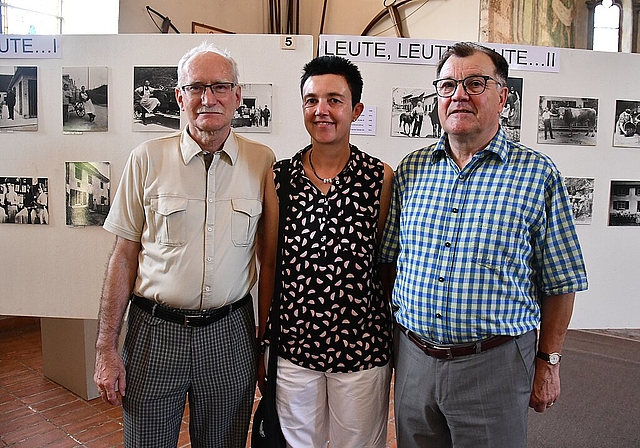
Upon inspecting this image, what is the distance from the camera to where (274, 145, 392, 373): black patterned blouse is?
1.86 m

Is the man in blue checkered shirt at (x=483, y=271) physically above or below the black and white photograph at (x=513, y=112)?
below

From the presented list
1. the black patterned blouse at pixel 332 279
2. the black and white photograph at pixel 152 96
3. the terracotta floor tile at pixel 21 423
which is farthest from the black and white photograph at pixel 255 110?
the terracotta floor tile at pixel 21 423

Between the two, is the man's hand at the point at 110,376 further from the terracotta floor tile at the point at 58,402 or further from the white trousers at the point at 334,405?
the terracotta floor tile at the point at 58,402

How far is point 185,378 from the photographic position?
193cm

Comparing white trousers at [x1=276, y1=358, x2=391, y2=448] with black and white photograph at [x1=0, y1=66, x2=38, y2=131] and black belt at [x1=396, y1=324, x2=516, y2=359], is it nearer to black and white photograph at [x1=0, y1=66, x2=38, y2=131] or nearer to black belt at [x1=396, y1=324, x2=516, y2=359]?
black belt at [x1=396, y1=324, x2=516, y2=359]

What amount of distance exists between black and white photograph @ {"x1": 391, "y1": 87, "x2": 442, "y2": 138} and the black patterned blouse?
81 cm

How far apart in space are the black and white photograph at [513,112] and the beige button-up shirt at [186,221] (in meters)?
1.35

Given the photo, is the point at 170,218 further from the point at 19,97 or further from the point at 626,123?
the point at 626,123

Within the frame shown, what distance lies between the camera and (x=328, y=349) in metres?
1.87

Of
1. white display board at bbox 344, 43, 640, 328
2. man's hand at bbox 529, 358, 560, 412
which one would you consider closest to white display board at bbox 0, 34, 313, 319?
white display board at bbox 344, 43, 640, 328

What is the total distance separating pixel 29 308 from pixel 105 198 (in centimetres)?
68

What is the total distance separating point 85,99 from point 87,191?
0.43 m

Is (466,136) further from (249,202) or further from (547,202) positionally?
(249,202)

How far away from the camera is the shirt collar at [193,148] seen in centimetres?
191
